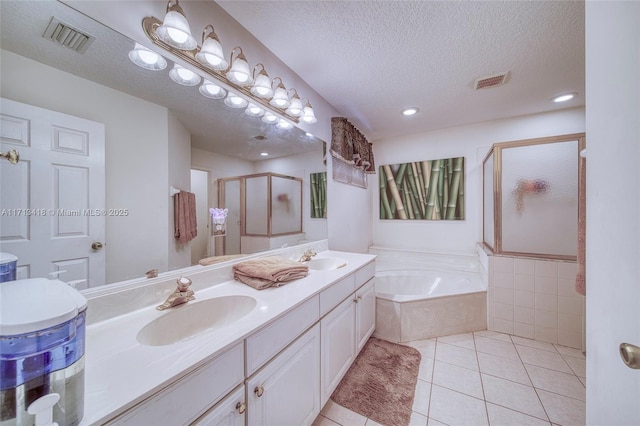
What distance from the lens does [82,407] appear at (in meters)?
0.47

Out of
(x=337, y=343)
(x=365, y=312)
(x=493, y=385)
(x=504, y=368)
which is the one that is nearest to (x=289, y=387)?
(x=337, y=343)

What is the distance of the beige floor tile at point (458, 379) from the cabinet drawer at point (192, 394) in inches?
59.4

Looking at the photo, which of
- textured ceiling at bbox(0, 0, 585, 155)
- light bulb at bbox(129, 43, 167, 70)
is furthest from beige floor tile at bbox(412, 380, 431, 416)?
light bulb at bbox(129, 43, 167, 70)

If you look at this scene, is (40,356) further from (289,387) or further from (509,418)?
(509,418)

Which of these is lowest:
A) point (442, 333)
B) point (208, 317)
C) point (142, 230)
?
point (442, 333)

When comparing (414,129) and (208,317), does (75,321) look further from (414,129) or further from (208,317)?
(414,129)

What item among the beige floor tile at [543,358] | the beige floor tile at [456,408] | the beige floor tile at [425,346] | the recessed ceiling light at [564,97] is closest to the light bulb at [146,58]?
the beige floor tile at [456,408]

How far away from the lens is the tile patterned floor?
133cm

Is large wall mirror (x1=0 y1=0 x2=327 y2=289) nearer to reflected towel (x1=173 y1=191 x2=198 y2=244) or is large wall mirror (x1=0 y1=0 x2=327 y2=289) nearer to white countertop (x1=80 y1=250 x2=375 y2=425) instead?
reflected towel (x1=173 y1=191 x2=198 y2=244)

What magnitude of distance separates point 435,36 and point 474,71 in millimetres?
585

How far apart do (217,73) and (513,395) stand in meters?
2.61

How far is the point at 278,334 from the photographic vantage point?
3.09ft

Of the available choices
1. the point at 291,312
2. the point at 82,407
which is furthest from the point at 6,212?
the point at 291,312

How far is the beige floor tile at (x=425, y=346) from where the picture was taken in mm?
1907
